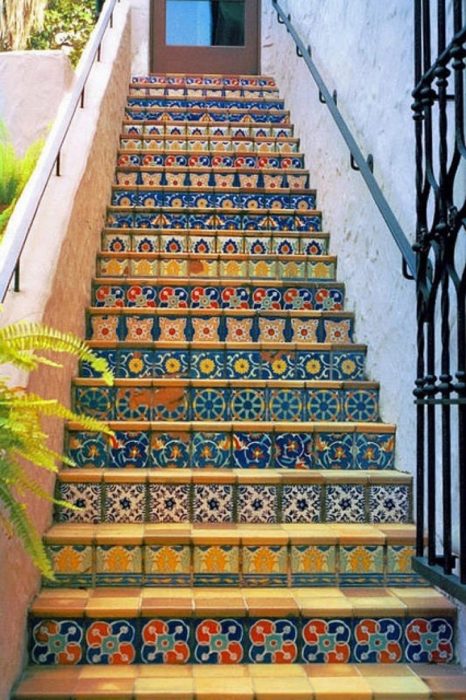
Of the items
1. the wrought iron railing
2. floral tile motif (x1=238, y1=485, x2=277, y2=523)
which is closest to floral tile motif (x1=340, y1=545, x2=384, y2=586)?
the wrought iron railing

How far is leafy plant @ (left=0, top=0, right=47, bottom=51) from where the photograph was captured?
6.39 meters

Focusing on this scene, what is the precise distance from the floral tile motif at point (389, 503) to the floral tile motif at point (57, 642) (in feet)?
3.43

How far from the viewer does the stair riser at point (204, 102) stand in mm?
5703

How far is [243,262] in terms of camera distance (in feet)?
12.6

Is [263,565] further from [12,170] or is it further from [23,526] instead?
[12,170]

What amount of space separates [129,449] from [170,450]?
15 cm

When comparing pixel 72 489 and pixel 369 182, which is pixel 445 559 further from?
pixel 369 182

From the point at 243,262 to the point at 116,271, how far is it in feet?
2.07

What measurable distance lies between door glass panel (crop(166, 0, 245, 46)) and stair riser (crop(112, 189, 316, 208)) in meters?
3.11

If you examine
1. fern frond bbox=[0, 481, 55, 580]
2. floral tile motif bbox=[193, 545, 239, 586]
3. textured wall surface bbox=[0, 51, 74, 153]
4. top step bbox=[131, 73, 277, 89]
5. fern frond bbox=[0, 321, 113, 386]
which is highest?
top step bbox=[131, 73, 277, 89]

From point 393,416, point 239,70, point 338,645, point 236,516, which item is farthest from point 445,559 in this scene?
point 239,70

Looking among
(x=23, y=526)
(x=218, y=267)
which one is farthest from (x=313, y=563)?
(x=218, y=267)

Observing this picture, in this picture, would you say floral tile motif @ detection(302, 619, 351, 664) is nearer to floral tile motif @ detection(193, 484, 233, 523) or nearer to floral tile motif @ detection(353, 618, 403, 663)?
floral tile motif @ detection(353, 618, 403, 663)

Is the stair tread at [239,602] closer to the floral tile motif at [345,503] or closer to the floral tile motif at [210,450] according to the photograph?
the floral tile motif at [345,503]
